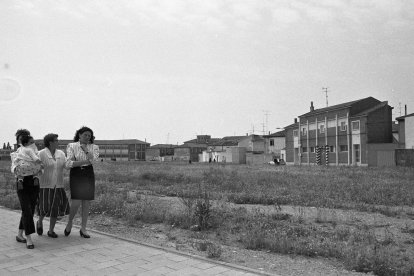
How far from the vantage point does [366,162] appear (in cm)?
4625

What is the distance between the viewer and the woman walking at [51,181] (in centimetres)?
648

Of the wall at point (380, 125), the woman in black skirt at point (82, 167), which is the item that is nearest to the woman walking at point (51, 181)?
the woman in black skirt at point (82, 167)

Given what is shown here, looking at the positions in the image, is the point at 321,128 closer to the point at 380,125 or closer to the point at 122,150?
the point at 380,125

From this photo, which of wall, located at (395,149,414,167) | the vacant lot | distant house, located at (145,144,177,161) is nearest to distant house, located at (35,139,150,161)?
distant house, located at (145,144,177,161)

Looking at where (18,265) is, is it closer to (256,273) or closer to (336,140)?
(256,273)

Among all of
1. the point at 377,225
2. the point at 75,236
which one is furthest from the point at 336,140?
the point at 75,236

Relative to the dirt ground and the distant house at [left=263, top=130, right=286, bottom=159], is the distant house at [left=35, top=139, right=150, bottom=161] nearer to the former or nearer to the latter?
the distant house at [left=263, top=130, right=286, bottom=159]

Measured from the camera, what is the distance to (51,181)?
6.49 m

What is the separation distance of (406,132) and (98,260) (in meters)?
45.5

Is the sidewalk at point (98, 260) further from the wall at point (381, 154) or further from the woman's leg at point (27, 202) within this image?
the wall at point (381, 154)

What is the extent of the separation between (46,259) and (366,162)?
46219 millimetres

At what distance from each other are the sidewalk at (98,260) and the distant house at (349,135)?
142 feet

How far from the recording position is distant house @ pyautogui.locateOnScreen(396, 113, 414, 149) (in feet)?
141

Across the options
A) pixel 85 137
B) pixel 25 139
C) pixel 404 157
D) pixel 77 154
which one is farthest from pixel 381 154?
pixel 25 139
